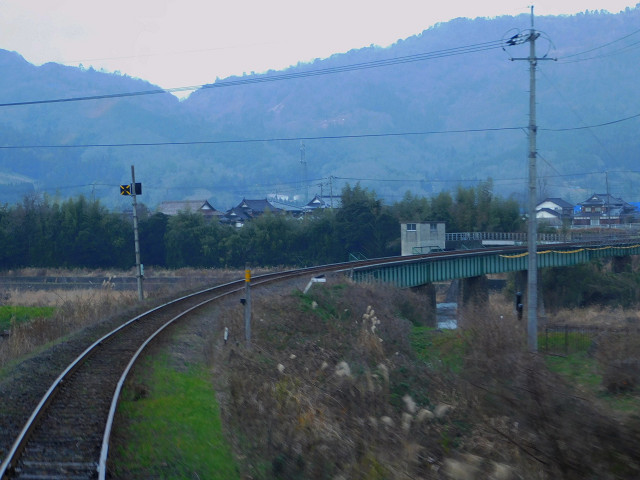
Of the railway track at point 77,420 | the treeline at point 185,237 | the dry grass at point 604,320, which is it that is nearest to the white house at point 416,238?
the treeline at point 185,237

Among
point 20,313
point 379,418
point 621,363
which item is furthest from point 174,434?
point 20,313

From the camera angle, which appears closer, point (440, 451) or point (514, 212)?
point (440, 451)

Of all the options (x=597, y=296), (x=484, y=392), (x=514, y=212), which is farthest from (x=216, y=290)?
(x=514, y=212)

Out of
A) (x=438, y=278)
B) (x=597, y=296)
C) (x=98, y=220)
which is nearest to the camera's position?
(x=438, y=278)

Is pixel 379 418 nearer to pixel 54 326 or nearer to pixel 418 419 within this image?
pixel 418 419

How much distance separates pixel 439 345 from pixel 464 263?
19640 mm

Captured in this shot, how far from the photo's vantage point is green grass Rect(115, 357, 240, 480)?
6.88 metres

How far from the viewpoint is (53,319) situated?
62.5 feet

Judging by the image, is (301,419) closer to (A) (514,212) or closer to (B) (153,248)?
(B) (153,248)

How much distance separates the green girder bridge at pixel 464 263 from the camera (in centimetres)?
3219

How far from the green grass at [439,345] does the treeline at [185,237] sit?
131 ft

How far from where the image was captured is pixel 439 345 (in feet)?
63.2

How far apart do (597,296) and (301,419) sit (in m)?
49.2

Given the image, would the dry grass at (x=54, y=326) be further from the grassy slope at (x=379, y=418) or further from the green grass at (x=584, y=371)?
the green grass at (x=584, y=371)
